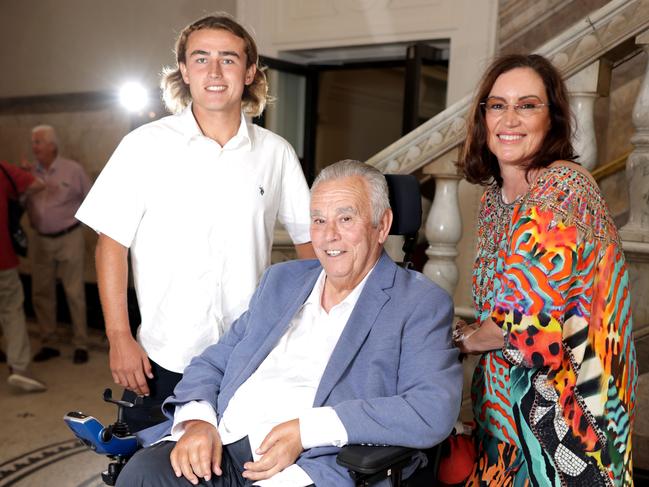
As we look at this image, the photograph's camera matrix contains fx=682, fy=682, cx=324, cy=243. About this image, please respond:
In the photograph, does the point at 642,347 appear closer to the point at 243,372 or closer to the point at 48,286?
the point at 243,372

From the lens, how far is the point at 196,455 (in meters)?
1.78

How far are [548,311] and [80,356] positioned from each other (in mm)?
4506

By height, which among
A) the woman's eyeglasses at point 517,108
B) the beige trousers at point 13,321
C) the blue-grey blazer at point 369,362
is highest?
the woman's eyeglasses at point 517,108

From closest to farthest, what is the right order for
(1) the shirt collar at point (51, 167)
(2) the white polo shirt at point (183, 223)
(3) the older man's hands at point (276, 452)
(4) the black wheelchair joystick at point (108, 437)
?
1. (3) the older man's hands at point (276, 452)
2. (4) the black wheelchair joystick at point (108, 437)
3. (2) the white polo shirt at point (183, 223)
4. (1) the shirt collar at point (51, 167)

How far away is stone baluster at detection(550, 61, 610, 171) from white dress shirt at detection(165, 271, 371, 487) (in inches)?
49.7

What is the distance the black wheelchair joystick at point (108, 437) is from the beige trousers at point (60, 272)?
375cm

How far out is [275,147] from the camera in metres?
2.31

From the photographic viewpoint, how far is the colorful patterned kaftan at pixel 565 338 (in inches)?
62.6

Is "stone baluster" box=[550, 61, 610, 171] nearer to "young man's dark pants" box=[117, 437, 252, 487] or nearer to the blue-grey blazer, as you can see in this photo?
the blue-grey blazer

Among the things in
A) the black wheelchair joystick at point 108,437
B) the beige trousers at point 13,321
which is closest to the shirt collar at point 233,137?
the black wheelchair joystick at point 108,437

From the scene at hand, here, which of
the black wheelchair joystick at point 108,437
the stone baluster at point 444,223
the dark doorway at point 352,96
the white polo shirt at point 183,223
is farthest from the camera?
the dark doorway at point 352,96

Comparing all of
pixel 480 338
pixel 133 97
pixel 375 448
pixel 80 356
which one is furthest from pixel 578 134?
pixel 133 97

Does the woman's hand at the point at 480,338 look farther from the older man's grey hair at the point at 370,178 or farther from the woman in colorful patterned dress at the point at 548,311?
the older man's grey hair at the point at 370,178

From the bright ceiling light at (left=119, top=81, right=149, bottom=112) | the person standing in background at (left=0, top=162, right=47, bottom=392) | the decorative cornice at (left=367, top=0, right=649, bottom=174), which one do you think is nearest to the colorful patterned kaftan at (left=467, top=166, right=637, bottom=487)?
the decorative cornice at (left=367, top=0, right=649, bottom=174)
